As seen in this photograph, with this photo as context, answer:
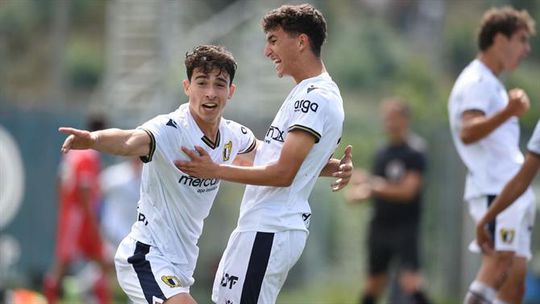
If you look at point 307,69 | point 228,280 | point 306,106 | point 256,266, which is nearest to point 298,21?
point 307,69

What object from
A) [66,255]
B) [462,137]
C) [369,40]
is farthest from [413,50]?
[462,137]

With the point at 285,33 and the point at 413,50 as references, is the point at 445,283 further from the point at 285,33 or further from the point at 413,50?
the point at 285,33

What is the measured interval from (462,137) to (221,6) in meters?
13.9

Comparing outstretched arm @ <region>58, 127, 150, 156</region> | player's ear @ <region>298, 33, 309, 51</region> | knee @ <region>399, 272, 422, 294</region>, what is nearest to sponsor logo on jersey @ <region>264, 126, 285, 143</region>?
player's ear @ <region>298, 33, 309, 51</region>

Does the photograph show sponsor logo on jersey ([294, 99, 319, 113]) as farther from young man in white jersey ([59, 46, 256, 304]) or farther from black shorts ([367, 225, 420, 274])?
A: black shorts ([367, 225, 420, 274])

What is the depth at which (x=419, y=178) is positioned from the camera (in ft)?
47.0

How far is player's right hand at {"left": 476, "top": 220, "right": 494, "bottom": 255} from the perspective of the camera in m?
9.82

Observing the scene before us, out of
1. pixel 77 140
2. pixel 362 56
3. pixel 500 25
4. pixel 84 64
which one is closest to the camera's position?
pixel 77 140

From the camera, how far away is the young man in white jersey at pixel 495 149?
Answer: 33.2 ft

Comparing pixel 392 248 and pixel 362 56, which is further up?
pixel 362 56

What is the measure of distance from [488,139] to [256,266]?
3039 mm

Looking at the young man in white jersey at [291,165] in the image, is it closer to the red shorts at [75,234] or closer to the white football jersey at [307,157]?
the white football jersey at [307,157]

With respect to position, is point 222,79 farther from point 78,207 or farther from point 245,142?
point 78,207

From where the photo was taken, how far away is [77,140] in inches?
290
